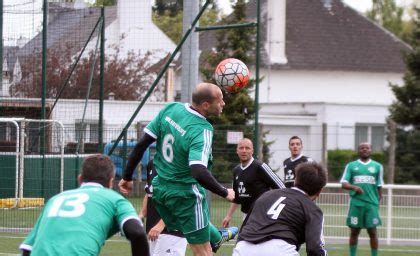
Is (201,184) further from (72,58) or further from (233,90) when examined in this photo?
(72,58)

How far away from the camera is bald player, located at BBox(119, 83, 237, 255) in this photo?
866cm

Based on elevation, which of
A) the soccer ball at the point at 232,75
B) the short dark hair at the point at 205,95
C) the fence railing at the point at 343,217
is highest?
the soccer ball at the point at 232,75

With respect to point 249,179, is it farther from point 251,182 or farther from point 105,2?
point 105,2

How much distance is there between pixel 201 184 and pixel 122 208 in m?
2.69

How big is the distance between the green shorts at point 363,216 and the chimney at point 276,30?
2829 cm

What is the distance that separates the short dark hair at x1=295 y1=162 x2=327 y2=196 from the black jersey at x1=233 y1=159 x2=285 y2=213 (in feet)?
13.9

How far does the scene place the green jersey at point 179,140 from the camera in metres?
8.58

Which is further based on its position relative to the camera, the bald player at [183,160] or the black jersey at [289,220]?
the bald player at [183,160]

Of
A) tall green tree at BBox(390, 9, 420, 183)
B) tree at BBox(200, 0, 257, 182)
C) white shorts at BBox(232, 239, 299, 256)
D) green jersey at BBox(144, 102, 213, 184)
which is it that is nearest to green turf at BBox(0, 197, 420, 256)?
tree at BBox(200, 0, 257, 182)

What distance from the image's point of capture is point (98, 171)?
5875 mm

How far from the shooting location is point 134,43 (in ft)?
91.0

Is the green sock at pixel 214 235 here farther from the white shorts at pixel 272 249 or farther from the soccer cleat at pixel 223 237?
the white shorts at pixel 272 249

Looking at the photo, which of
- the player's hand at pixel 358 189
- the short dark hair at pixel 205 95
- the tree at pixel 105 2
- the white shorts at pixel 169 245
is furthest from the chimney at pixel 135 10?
the short dark hair at pixel 205 95

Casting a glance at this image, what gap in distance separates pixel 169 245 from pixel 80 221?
4.69 meters
